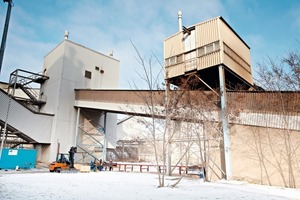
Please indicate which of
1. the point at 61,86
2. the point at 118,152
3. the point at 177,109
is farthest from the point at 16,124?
the point at 118,152

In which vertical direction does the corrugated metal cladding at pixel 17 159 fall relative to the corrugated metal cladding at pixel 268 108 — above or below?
below

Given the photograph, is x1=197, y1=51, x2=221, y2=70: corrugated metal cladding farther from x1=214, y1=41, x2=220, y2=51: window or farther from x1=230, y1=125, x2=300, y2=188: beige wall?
x1=230, y1=125, x2=300, y2=188: beige wall

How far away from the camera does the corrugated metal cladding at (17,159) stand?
18.4 m

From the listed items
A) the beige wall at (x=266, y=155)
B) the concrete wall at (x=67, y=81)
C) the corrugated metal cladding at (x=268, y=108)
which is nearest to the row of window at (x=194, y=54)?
the corrugated metal cladding at (x=268, y=108)

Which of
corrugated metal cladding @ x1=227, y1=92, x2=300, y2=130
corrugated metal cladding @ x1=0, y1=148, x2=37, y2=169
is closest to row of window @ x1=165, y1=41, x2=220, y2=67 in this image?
corrugated metal cladding @ x1=227, y1=92, x2=300, y2=130

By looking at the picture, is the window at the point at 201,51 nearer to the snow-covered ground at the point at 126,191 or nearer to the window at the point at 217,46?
the window at the point at 217,46

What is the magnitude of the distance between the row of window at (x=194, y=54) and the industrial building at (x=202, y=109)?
7 cm

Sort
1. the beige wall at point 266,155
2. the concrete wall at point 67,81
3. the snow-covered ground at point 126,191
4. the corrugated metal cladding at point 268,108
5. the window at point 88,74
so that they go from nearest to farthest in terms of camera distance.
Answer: the snow-covered ground at point 126,191 → the beige wall at point 266,155 → the corrugated metal cladding at point 268,108 → the concrete wall at point 67,81 → the window at point 88,74

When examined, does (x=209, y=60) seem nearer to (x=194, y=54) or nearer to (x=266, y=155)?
(x=194, y=54)

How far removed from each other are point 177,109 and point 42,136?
1472 cm

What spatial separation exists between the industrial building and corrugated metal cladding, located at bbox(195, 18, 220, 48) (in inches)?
2.7

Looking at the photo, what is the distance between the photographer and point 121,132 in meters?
39.0

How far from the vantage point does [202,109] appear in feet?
47.3

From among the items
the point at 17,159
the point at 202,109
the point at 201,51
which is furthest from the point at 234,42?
the point at 17,159
